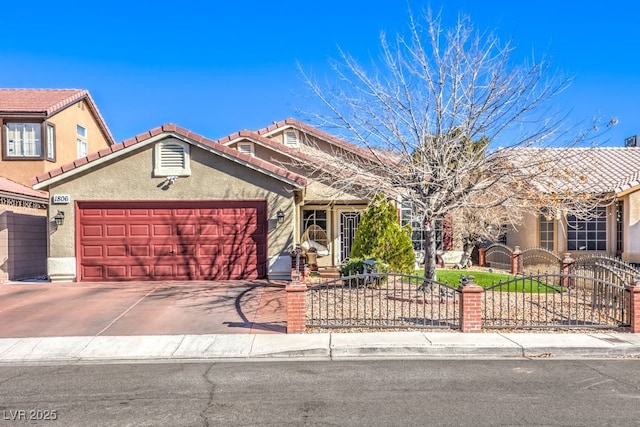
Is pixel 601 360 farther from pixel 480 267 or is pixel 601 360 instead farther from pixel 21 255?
pixel 21 255

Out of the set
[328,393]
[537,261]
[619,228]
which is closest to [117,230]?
[328,393]

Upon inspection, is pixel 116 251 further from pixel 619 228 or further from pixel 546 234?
pixel 619 228

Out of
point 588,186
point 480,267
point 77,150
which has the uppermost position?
point 77,150

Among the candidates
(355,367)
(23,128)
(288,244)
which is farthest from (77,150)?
(355,367)

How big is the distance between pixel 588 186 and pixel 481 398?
14970 mm

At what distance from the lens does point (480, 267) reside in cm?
2083

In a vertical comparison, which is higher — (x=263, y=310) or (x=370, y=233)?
(x=370, y=233)

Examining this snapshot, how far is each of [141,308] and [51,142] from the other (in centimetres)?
1177

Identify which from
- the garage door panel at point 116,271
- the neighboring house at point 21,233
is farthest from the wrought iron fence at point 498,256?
the neighboring house at point 21,233

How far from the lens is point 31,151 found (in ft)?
63.9

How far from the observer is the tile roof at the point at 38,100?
19.2m

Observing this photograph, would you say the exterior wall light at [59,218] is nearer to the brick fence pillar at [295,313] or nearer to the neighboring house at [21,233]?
the neighboring house at [21,233]

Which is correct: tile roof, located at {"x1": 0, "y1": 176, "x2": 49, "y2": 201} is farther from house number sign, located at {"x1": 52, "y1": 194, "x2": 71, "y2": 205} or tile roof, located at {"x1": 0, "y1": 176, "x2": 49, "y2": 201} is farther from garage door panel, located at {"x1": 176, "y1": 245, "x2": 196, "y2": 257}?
garage door panel, located at {"x1": 176, "y1": 245, "x2": 196, "y2": 257}

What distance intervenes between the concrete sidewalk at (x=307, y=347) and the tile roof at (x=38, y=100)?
13.1 meters
